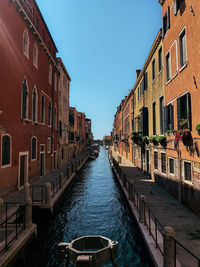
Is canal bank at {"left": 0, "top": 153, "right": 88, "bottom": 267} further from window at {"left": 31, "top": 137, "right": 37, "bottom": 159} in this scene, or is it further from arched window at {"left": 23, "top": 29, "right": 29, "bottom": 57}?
arched window at {"left": 23, "top": 29, "right": 29, "bottom": 57}

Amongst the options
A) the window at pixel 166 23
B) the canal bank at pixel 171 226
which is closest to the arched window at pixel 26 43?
the window at pixel 166 23

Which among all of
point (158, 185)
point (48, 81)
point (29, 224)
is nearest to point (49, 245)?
point (29, 224)

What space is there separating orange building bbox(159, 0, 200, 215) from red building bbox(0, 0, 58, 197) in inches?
377

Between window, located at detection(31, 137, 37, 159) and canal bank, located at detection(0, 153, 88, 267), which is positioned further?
window, located at detection(31, 137, 37, 159)

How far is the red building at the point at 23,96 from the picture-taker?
10.4 meters

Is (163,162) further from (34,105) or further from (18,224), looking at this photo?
(34,105)

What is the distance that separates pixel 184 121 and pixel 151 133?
22.8ft

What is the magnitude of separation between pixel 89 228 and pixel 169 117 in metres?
7.73

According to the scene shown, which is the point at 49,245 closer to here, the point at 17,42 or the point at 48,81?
the point at 17,42

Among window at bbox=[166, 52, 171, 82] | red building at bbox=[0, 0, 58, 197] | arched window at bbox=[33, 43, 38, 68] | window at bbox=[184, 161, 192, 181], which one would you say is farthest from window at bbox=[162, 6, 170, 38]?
arched window at bbox=[33, 43, 38, 68]

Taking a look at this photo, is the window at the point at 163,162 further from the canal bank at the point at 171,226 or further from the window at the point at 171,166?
the canal bank at the point at 171,226

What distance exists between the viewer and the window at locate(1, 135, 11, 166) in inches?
A: 402

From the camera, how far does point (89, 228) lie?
8.66m

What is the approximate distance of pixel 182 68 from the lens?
8789 mm
